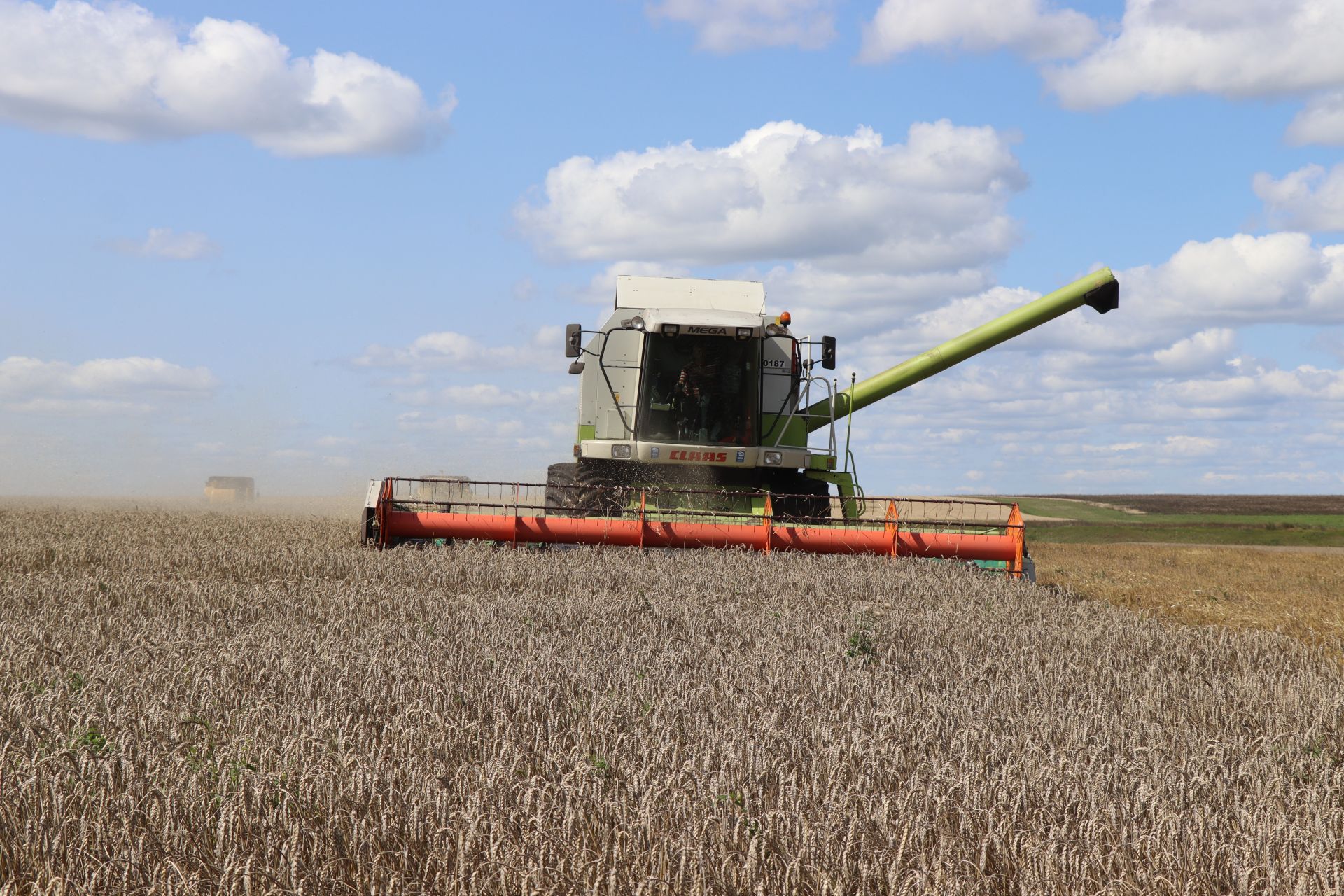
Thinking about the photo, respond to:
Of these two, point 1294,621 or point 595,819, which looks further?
point 1294,621

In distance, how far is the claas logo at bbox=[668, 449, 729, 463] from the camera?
1052 cm

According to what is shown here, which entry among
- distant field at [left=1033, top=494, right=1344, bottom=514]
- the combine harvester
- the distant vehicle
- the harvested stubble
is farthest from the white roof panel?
distant field at [left=1033, top=494, right=1344, bottom=514]

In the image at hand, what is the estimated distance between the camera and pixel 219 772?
2.97m

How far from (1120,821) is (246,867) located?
1888mm

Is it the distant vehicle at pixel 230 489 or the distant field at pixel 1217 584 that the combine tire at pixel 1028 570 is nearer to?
the distant field at pixel 1217 584

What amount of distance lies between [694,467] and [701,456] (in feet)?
0.99

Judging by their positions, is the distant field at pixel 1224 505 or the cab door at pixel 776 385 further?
the distant field at pixel 1224 505

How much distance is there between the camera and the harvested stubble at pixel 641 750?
239cm

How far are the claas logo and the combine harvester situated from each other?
1cm

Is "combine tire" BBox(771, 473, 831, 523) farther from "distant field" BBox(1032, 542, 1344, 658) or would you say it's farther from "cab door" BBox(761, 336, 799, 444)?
"distant field" BBox(1032, 542, 1344, 658)

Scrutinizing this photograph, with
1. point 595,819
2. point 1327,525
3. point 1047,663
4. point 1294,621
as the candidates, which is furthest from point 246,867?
point 1327,525

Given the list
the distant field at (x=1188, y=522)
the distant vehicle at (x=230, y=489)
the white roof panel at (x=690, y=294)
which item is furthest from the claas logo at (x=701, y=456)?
the distant vehicle at (x=230, y=489)

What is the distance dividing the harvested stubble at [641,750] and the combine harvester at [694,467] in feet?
9.31

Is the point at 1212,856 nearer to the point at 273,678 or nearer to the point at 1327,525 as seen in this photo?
the point at 273,678
